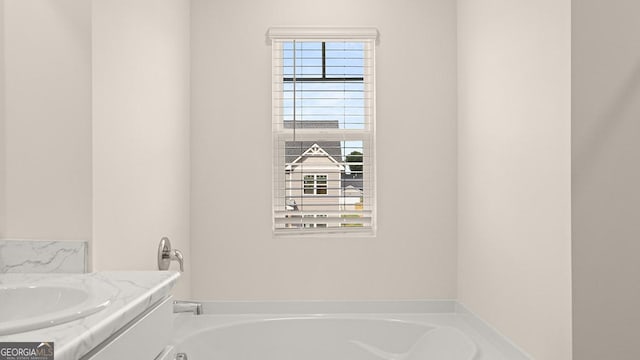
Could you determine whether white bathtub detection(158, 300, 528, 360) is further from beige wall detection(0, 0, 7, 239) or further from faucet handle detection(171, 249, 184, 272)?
beige wall detection(0, 0, 7, 239)

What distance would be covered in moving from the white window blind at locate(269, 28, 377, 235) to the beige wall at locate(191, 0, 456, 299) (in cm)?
8

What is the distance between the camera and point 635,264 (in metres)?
1.71

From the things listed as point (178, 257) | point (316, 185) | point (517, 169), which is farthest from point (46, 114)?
point (517, 169)

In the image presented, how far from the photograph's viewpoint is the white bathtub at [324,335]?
8.66 feet

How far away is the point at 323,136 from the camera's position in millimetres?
3082

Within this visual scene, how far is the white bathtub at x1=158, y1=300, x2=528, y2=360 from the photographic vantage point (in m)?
2.64

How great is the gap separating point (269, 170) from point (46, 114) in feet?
4.60

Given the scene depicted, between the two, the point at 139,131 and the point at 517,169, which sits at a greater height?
the point at 139,131

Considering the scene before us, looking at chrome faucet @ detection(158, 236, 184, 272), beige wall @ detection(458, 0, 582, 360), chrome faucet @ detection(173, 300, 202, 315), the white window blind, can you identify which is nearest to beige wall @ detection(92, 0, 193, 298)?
chrome faucet @ detection(158, 236, 184, 272)

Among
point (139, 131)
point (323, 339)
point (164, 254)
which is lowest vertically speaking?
point (323, 339)

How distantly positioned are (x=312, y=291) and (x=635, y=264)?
1.67m

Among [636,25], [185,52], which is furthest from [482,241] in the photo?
[185,52]

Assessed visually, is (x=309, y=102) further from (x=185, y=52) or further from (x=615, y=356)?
(x=615, y=356)

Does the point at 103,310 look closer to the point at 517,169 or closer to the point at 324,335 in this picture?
the point at 517,169
